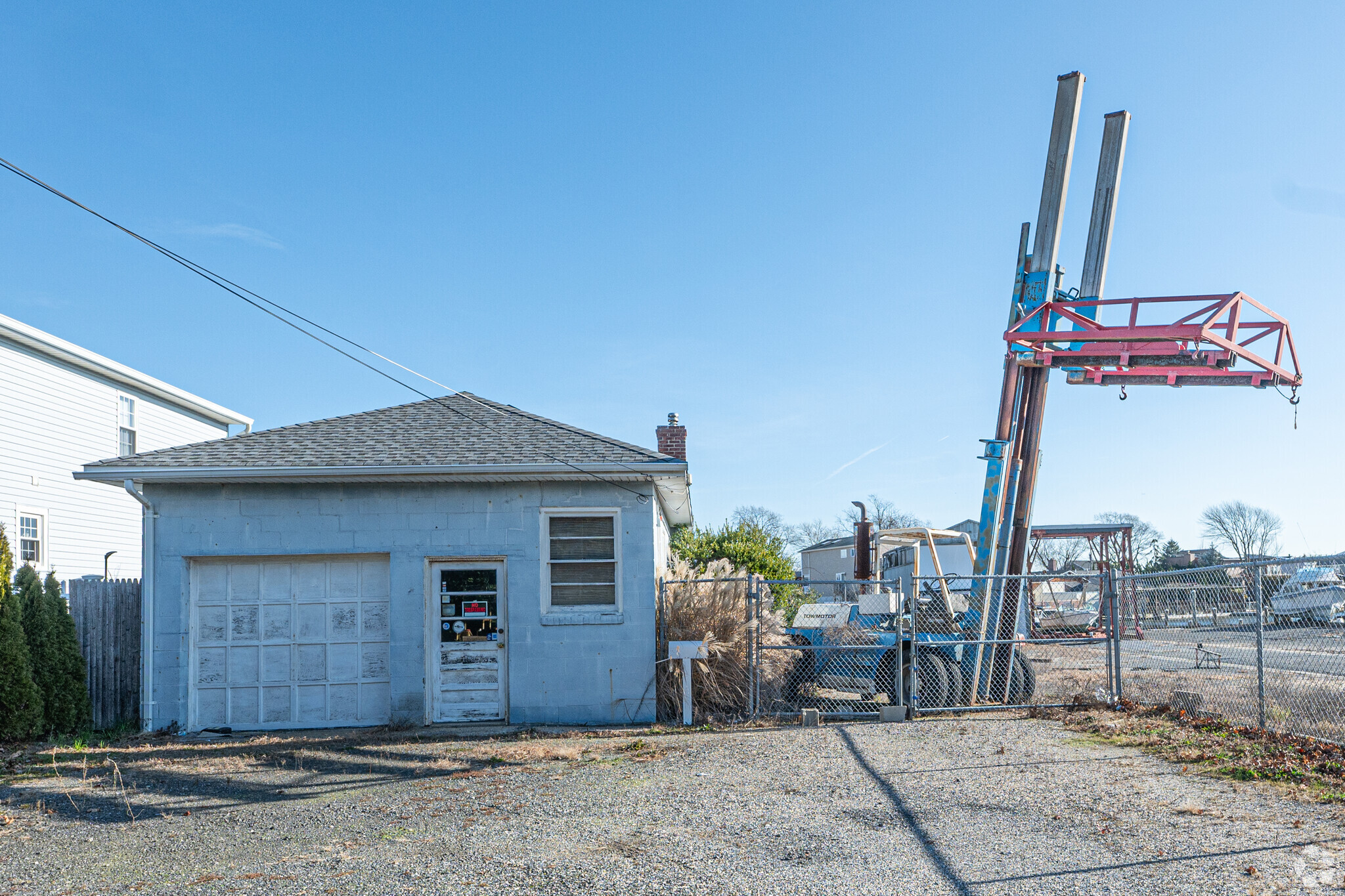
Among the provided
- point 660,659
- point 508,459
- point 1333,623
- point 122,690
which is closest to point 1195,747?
point 1333,623

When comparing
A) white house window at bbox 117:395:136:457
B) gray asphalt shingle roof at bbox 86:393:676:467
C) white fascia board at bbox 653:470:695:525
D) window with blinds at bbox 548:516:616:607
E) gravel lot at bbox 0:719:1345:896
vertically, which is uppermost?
white house window at bbox 117:395:136:457

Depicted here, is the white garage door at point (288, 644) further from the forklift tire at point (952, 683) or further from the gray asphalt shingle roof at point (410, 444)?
the forklift tire at point (952, 683)

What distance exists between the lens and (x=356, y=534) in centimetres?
1220

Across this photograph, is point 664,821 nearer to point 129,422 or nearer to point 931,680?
point 931,680

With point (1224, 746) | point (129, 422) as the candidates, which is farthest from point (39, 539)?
point (1224, 746)

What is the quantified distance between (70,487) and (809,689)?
599 inches

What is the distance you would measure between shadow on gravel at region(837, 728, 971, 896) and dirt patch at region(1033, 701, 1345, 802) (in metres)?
2.65

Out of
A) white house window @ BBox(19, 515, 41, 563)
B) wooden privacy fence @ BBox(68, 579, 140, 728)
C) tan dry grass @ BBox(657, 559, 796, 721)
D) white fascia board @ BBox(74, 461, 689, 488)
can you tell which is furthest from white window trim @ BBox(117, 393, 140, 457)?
tan dry grass @ BBox(657, 559, 796, 721)

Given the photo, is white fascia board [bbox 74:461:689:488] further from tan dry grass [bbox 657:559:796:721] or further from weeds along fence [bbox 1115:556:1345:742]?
weeds along fence [bbox 1115:556:1345:742]

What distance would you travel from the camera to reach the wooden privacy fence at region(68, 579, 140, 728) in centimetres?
1269

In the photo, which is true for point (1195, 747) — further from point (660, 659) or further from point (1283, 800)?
point (660, 659)

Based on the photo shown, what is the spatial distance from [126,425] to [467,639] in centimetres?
1266

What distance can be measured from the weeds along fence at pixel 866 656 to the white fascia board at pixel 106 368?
12644 mm

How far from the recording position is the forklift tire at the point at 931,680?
12359mm
